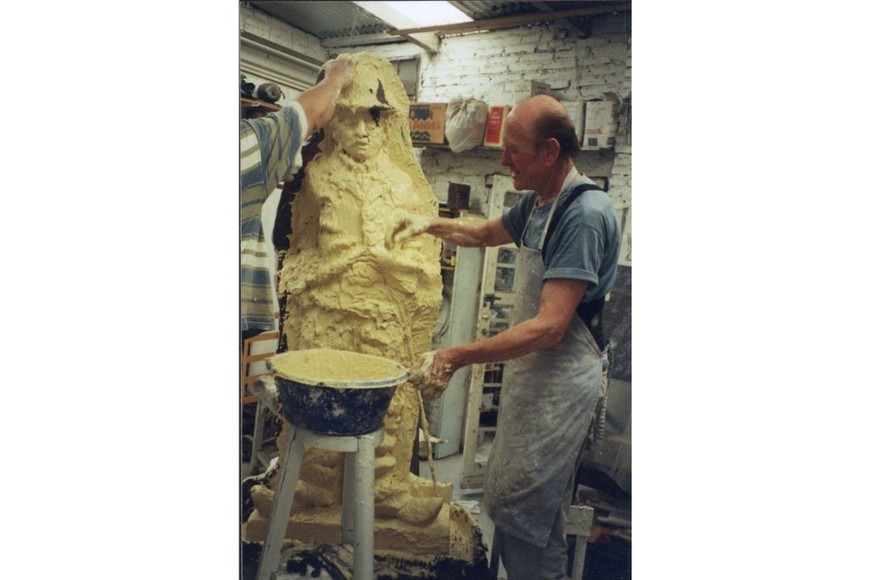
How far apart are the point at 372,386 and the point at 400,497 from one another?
511 millimetres

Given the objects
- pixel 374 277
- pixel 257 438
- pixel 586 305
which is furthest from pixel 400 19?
pixel 257 438

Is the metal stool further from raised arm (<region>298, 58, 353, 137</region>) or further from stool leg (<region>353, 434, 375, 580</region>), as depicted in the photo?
raised arm (<region>298, 58, 353, 137</region>)

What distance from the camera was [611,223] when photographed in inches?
84.0

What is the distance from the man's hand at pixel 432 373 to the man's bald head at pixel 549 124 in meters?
0.75

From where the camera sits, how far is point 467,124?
2242mm

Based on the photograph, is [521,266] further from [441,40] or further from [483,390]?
[441,40]

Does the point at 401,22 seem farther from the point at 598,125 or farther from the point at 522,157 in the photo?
the point at 598,125

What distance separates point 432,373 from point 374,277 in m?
0.37

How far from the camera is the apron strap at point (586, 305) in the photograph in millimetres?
2148

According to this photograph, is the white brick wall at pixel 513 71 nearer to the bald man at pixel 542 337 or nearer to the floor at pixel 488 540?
the bald man at pixel 542 337

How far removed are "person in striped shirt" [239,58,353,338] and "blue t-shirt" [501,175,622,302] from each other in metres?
0.81

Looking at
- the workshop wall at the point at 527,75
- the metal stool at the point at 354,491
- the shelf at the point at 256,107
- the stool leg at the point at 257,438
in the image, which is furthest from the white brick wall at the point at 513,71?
the stool leg at the point at 257,438

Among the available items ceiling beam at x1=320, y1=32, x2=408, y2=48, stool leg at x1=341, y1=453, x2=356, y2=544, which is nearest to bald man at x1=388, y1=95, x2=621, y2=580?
stool leg at x1=341, y1=453, x2=356, y2=544

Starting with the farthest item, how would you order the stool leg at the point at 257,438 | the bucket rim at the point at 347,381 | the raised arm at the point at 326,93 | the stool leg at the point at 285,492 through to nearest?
the stool leg at the point at 257,438 < the raised arm at the point at 326,93 < the stool leg at the point at 285,492 < the bucket rim at the point at 347,381
